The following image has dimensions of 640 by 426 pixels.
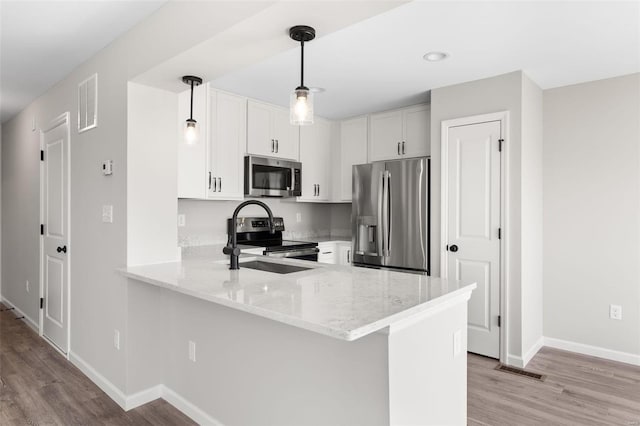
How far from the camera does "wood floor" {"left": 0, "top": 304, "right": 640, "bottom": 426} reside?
243 centimetres

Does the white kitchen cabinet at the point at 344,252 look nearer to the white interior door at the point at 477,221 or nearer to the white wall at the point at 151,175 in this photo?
the white interior door at the point at 477,221

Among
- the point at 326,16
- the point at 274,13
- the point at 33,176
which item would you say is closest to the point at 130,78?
the point at 274,13

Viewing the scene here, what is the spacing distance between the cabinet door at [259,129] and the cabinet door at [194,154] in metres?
0.56

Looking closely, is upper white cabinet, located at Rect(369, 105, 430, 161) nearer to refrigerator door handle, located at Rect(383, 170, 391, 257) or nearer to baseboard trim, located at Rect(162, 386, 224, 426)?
refrigerator door handle, located at Rect(383, 170, 391, 257)

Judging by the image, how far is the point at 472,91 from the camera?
3494 mm

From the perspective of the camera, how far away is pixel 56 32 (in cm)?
248

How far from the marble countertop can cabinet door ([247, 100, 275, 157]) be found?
Answer: 1.91m

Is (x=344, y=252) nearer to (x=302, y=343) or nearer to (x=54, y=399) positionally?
(x=302, y=343)

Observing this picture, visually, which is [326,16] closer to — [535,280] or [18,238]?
[535,280]

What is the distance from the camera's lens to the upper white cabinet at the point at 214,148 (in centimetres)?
351

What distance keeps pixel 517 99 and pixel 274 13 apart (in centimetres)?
238

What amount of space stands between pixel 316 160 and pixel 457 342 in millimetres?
3225

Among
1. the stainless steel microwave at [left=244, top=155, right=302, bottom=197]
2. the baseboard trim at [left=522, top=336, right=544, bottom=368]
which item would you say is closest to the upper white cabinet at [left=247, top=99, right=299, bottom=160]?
the stainless steel microwave at [left=244, top=155, right=302, bottom=197]

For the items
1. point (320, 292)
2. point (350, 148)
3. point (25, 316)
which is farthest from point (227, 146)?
point (25, 316)
